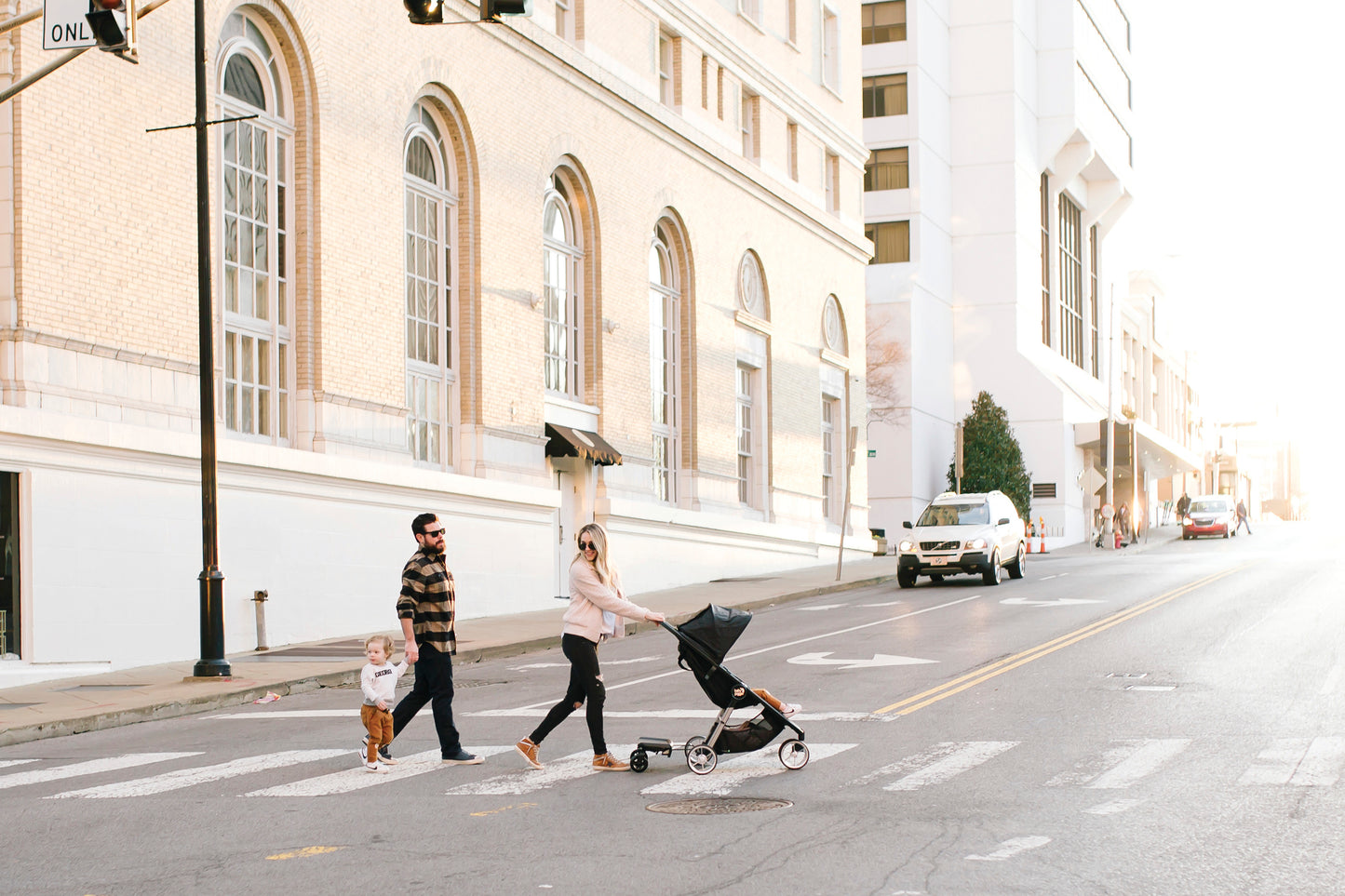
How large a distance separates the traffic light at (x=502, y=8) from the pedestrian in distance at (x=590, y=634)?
12.9 ft

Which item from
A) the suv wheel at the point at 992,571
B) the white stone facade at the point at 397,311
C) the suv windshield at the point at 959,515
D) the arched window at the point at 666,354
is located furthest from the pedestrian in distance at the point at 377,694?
the arched window at the point at 666,354

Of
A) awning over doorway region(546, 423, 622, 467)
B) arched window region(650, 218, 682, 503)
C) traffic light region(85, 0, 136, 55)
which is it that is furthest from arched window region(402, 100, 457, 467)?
traffic light region(85, 0, 136, 55)

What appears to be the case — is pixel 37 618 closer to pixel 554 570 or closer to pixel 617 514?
pixel 554 570

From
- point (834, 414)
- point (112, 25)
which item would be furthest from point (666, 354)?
point (112, 25)

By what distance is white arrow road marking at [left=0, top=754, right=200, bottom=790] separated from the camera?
1101cm

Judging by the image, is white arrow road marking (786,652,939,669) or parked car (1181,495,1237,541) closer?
white arrow road marking (786,652,939,669)

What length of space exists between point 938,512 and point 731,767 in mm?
23161

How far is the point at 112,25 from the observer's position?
1198 centimetres

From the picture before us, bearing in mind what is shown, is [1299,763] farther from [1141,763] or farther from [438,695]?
[438,695]

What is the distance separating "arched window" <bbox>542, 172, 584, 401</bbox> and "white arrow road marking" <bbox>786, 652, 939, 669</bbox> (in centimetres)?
1387

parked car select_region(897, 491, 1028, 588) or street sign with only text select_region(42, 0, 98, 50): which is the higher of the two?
street sign with only text select_region(42, 0, 98, 50)

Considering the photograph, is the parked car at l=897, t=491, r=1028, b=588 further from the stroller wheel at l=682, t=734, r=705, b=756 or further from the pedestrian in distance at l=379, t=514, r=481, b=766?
the stroller wheel at l=682, t=734, r=705, b=756

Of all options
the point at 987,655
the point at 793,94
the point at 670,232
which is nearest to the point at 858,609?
the point at 987,655

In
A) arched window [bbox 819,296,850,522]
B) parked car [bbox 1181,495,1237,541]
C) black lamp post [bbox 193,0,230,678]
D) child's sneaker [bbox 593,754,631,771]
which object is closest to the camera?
child's sneaker [bbox 593,754,631,771]
